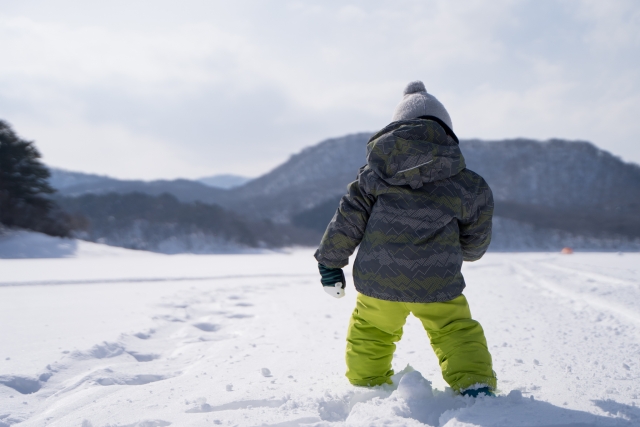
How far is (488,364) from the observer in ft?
5.77

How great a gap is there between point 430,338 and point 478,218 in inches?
23.2

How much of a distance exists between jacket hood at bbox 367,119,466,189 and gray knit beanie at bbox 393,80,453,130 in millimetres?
93

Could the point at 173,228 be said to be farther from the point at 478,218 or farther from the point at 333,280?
the point at 478,218

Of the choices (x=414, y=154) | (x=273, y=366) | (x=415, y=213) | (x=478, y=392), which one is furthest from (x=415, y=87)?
(x=273, y=366)

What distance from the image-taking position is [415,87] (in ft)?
7.16

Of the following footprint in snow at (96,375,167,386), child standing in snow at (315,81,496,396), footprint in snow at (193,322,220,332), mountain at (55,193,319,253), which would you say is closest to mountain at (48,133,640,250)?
mountain at (55,193,319,253)

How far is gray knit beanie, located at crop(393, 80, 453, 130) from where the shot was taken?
2.02 metres

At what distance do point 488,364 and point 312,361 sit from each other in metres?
1.09

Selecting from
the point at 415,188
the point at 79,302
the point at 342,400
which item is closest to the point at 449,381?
Result: the point at 342,400

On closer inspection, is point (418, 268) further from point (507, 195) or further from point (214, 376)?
point (507, 195)

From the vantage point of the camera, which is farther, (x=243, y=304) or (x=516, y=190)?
(x=516, y=190)

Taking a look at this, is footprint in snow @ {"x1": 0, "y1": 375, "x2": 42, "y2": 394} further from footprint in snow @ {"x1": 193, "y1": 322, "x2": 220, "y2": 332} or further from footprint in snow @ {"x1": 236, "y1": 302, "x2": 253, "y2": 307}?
footprint in snow @ {"x1": 236, "y1": 302, "x2": 253, "y2": 307}

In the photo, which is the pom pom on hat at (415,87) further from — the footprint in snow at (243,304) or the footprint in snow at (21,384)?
the footprint in snow at (243,304)

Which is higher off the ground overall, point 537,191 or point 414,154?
point 537,191
